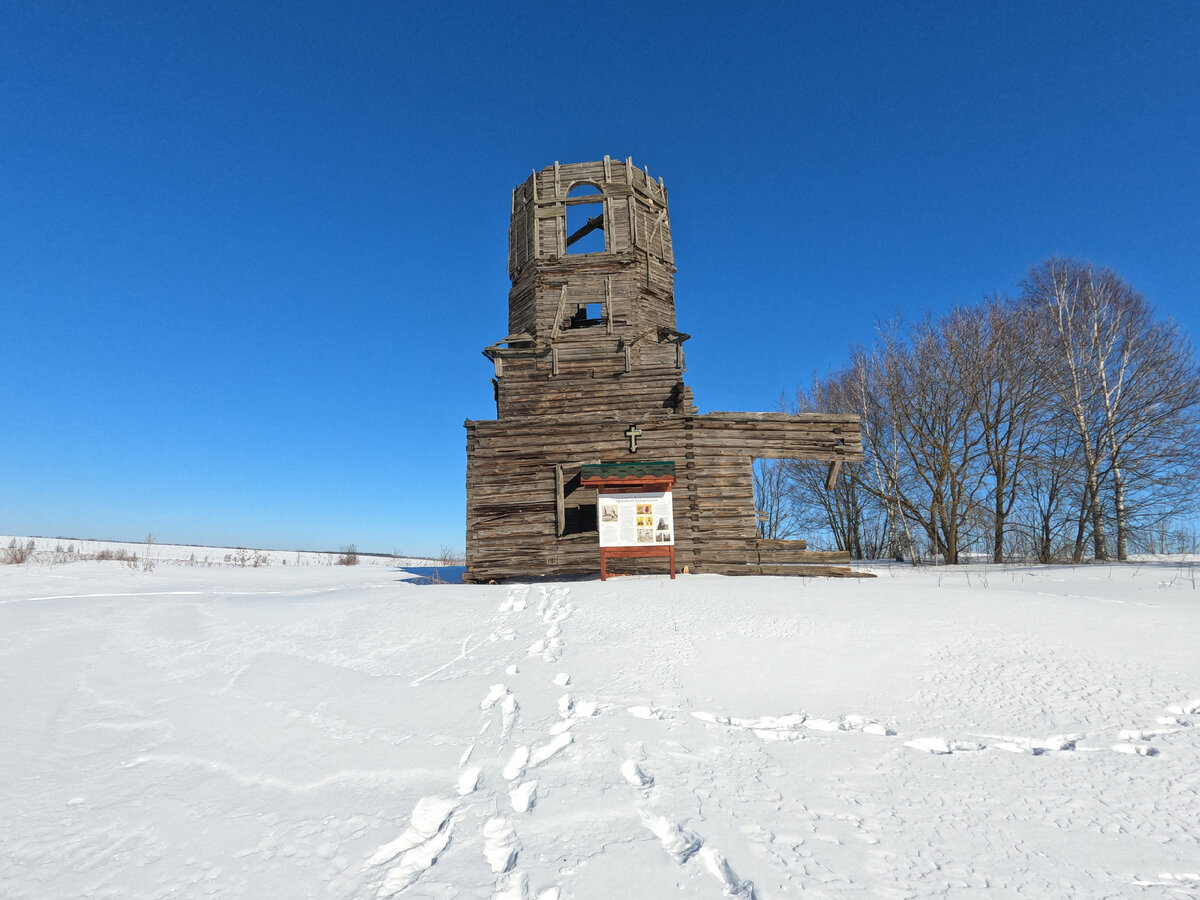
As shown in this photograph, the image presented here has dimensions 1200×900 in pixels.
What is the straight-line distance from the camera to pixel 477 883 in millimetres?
2490

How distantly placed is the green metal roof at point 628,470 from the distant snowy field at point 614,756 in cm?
545

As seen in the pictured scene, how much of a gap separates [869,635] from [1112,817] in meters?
3.52

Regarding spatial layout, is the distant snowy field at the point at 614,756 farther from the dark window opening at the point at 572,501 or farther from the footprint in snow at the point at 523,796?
the dark window opening at the point at 572,501

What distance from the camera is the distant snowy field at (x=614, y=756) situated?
260 cm

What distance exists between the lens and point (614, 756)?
376 centimetres

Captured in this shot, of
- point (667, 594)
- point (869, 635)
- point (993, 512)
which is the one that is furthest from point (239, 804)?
point (993, 512)

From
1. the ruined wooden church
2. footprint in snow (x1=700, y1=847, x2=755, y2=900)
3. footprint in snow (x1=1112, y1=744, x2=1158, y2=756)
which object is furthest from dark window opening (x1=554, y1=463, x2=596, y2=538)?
footprint in snow (x1=700, y1=847, x2=755, y2=900)

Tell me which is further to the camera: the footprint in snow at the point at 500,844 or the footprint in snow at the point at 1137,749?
the footprint in snow at the point at 1137,749

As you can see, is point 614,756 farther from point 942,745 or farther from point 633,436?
point 633,436

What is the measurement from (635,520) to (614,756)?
874 cm

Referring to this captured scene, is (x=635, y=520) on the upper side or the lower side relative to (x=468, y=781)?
upper

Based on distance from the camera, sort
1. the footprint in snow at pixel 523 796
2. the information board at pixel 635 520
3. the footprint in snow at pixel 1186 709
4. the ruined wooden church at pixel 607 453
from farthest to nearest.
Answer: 1. the ruined wooden church at pixel 607 453
2. the information board at pixel 635 520
3. the footprint in snow at pixel 1186 709
4. the footprint in snow at pixel 523 796

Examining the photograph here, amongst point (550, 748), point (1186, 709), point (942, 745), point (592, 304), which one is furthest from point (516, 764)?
point (592, 304)

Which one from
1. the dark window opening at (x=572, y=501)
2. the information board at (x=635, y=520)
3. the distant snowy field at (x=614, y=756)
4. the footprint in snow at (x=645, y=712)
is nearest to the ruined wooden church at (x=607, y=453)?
the dark window opening at (x=572, y=501)
